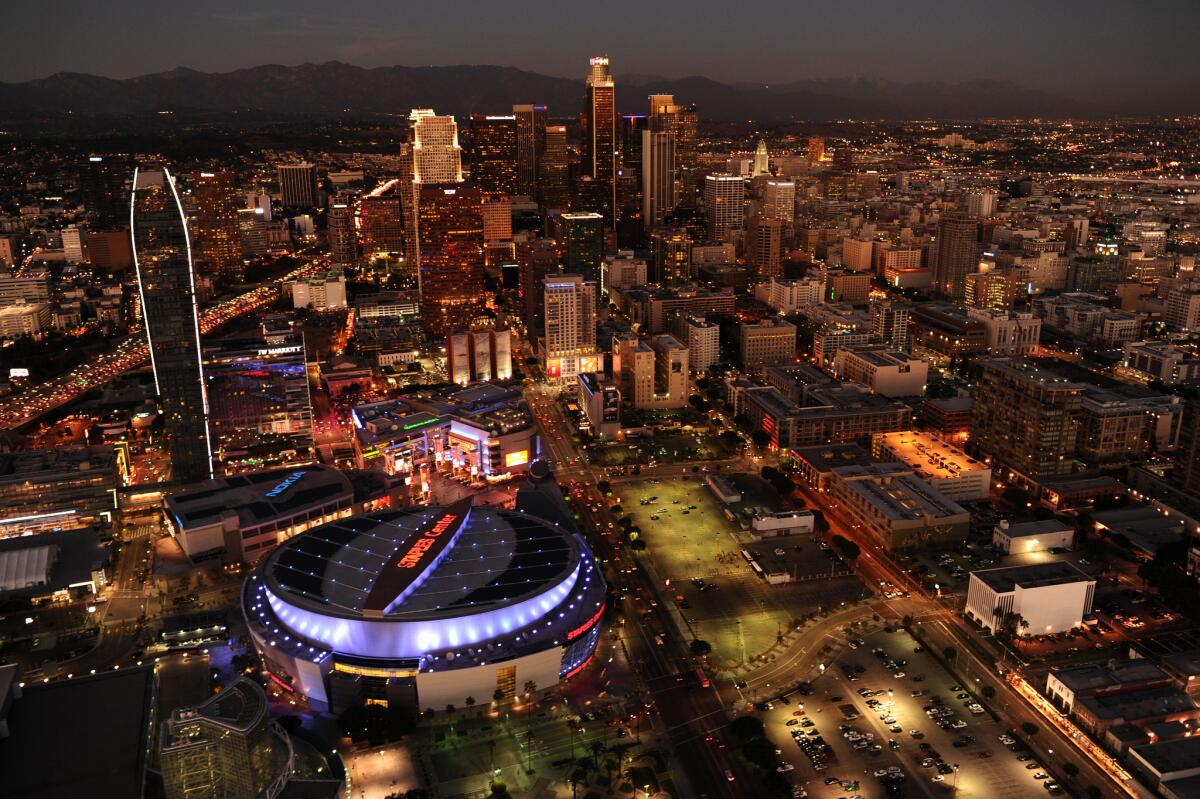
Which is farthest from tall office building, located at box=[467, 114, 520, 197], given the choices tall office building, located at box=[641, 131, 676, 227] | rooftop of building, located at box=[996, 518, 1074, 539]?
rooftop of building, located at box=[996, 518, 1074, 539]

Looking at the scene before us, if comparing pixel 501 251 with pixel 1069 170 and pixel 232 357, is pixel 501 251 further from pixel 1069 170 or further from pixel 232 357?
pixel 1069 170

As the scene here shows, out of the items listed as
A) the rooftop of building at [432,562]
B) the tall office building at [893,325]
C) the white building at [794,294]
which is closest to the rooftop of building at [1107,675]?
the rooftop of building at [432,562]

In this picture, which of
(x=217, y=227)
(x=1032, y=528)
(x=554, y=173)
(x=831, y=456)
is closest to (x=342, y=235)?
(x=217, y=227)

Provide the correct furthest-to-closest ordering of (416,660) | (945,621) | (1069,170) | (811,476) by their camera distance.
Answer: (1069,170) < (811,476) < (945,621) < (416,660)

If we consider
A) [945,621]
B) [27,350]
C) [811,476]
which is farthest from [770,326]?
[27,350]

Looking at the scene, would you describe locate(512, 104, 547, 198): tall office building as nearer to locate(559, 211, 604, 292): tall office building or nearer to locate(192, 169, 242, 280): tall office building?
locate(192, 169, 242, 280): tall office building
